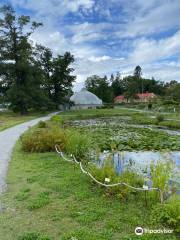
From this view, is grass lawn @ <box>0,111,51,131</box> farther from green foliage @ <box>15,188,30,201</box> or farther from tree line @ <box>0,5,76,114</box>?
green foliage @ <box>15,188,30,201</box>

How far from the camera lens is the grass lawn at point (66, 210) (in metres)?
4.80

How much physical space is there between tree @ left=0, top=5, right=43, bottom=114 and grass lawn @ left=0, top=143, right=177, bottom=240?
114 ft

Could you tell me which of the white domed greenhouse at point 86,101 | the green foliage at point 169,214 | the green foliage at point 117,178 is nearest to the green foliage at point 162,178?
the green foliage at point 169,214

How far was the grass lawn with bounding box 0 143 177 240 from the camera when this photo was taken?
15.7 ft

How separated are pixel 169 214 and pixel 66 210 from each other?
6.16 ft

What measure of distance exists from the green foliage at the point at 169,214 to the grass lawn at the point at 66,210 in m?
0.17

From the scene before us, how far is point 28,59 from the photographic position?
43906 mm

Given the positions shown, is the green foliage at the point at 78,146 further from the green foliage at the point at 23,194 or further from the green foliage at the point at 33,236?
the green foliage at the point at 33,236

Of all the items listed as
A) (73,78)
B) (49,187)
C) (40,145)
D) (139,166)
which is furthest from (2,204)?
(73,78)

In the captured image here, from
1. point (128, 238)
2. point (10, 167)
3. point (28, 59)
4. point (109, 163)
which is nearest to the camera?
point (128, 238)

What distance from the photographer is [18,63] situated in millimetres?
41938

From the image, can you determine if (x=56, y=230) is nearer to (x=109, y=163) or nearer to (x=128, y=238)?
(x=128, y=238)

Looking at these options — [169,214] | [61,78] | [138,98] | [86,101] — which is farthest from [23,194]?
[138,98]

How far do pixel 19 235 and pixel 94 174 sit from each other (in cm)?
294
